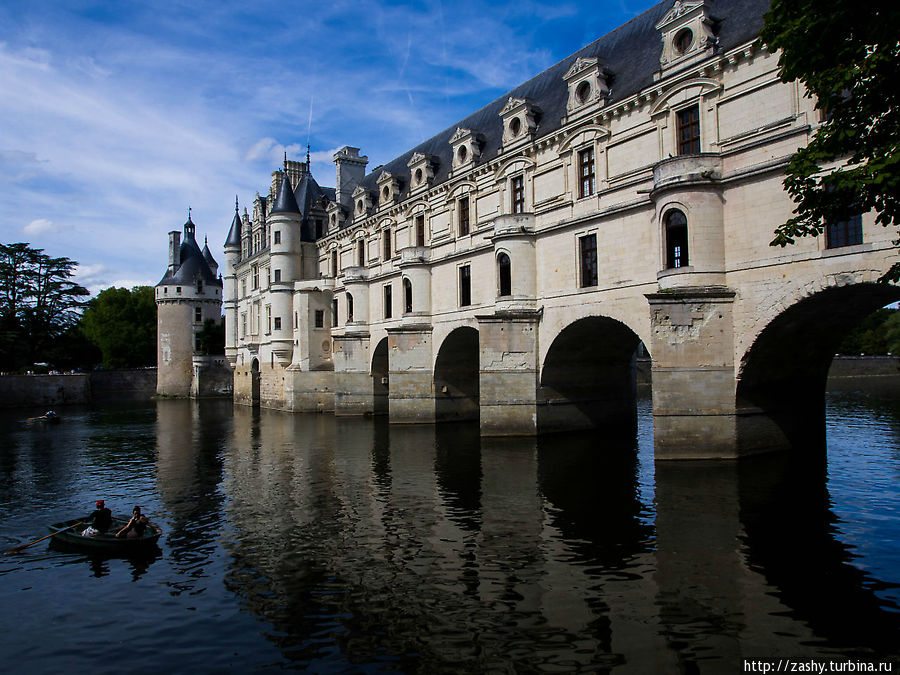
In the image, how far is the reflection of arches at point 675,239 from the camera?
21.7 metres

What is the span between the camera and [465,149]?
113 ft

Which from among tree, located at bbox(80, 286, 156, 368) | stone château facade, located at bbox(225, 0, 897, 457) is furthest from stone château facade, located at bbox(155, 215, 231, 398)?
stone château facade, located at bbox(225, 0, 897, 457)

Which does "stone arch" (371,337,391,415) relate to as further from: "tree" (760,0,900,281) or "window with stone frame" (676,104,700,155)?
"tree" (760,0,900,281)

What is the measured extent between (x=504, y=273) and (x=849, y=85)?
20.6 metres

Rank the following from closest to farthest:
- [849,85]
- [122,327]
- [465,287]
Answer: [849,85] < [465,287] < [122,327]

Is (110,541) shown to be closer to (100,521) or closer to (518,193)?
(100,521)

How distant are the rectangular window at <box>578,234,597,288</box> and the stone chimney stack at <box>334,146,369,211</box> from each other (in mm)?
30530

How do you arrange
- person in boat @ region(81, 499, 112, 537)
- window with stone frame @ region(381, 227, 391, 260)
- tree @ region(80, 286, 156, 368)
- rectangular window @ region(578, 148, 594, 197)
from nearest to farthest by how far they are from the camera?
1. person in boat @ region(81, 499, 112, 537)
2. rectangular window @ region(578, 148, 594, 197)
3. window with stone frame @ region(381, 227, 391, 260)
4. tree @ region(80, 286, 156, 368)

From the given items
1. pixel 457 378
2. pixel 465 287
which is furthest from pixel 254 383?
pixel 465 287

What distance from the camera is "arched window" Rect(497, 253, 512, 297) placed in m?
30.0

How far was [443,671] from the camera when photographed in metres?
8.30

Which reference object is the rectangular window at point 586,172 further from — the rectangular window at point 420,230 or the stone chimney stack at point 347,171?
the stone chimney stack at point 347,171

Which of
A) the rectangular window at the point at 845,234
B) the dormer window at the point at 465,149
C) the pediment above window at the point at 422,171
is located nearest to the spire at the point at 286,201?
the pediment above window at the point at 422,171

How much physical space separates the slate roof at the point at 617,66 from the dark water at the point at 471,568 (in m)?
14.2
